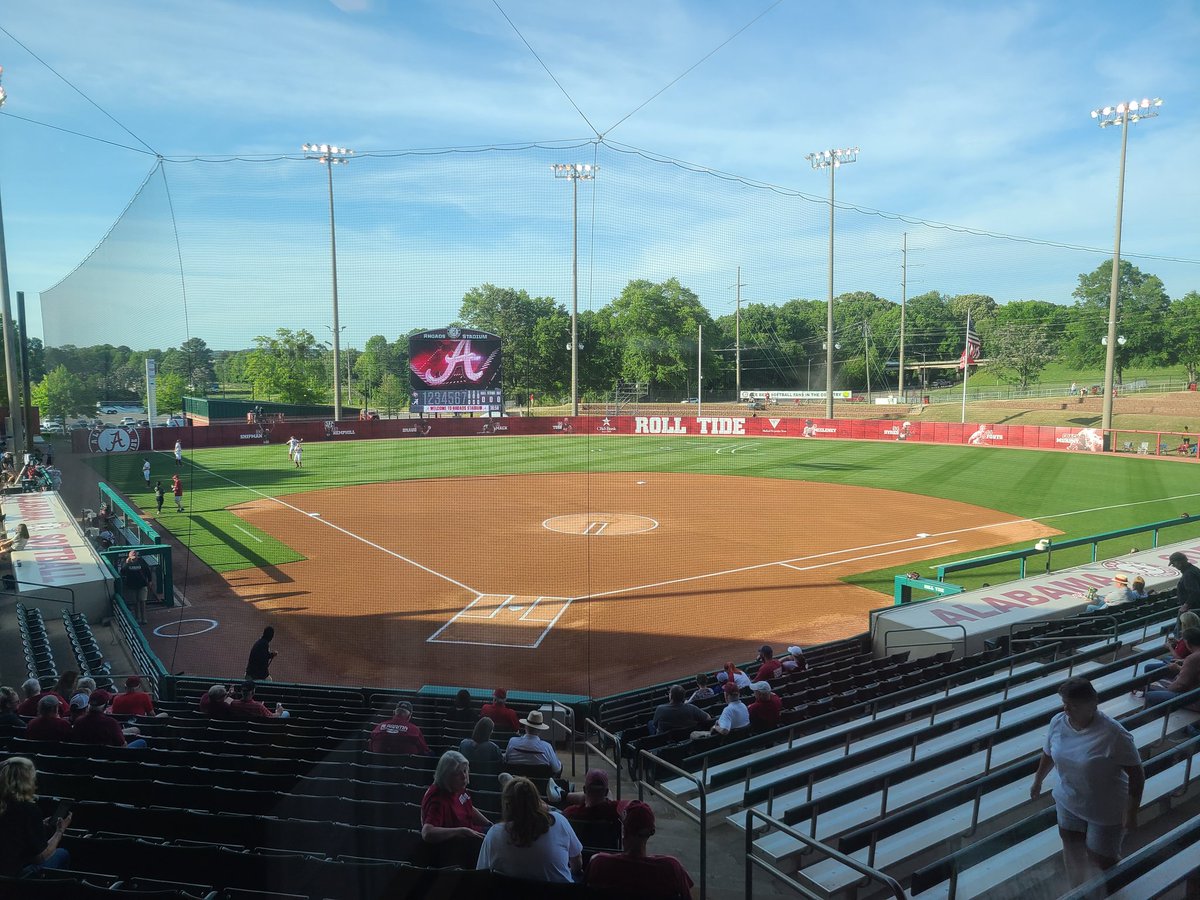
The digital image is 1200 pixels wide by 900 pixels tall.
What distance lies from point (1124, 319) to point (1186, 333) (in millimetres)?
5505

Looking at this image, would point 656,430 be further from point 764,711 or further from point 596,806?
point 596,806

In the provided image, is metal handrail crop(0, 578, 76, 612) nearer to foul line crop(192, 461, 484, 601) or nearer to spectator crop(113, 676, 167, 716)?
spectator crop(113, 676, 167, 716)

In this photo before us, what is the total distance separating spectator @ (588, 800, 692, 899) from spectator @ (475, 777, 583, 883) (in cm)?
15

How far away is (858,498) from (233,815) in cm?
2582

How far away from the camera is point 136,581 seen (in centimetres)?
1412

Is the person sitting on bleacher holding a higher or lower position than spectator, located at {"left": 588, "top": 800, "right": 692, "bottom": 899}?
lower

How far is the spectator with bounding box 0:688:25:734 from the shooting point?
5.72 meters

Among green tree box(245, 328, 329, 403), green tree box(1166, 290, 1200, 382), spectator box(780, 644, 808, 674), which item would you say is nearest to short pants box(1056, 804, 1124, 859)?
spectator box(780, 644, 808, 674)

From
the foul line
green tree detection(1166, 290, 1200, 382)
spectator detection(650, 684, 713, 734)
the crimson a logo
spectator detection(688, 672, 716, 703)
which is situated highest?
green tree detection(1166, 290, 1200, 382)

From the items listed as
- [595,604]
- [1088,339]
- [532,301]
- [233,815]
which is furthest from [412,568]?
[1088,339]

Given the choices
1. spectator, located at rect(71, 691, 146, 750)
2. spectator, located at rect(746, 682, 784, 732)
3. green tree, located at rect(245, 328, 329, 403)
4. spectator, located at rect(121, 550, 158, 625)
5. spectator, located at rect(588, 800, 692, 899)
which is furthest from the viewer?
spectator, located at rect(121, 550, 158, 625)

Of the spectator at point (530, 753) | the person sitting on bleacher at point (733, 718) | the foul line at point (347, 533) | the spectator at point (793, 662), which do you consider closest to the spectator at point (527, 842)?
the spectator at point (530, 753)

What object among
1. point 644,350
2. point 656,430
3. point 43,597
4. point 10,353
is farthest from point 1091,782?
point 656,430

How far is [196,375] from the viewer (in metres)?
9.57
